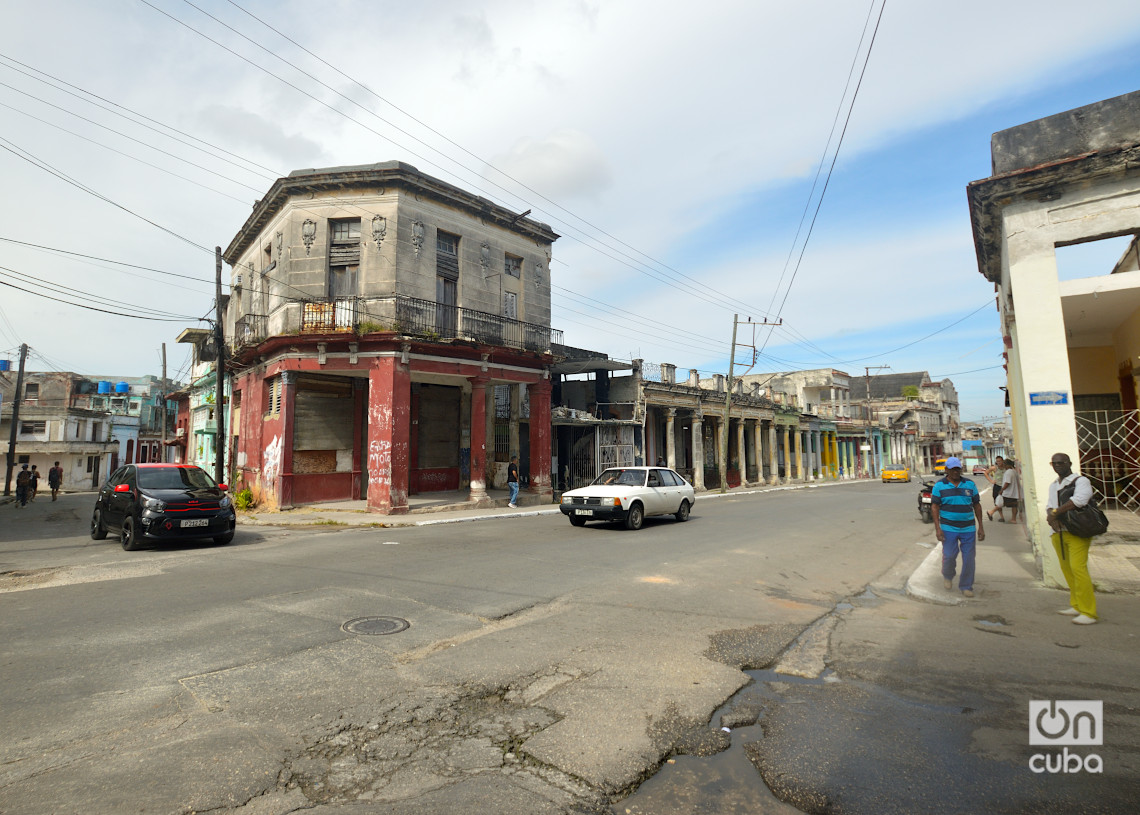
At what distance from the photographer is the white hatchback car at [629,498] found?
1403 cm

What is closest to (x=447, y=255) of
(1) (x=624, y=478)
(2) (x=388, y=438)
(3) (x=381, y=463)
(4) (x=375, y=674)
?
(2) (x=388, y=438)

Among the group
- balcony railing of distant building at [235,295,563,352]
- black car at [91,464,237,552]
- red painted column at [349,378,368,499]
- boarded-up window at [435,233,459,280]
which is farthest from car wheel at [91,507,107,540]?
boarded-up window at [435,233,459,280]

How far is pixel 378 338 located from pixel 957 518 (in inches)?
604

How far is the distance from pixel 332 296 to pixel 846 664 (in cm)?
1813

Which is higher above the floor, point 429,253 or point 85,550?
point 429,253

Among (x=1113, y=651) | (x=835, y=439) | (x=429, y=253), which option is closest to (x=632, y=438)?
(x=429, y=253)

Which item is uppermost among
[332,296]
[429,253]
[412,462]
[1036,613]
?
[429,253]

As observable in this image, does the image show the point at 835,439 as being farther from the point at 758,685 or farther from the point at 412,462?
the point at 758,685

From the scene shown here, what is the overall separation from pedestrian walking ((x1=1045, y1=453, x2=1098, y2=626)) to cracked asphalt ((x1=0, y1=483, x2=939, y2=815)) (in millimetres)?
2378

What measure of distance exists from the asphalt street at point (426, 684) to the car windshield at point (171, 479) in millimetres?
2434

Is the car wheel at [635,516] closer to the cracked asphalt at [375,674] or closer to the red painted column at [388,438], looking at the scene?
the cracked asphalt at [375,674]

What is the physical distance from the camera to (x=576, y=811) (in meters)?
2.77

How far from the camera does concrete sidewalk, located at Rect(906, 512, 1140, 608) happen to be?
7205 mm
